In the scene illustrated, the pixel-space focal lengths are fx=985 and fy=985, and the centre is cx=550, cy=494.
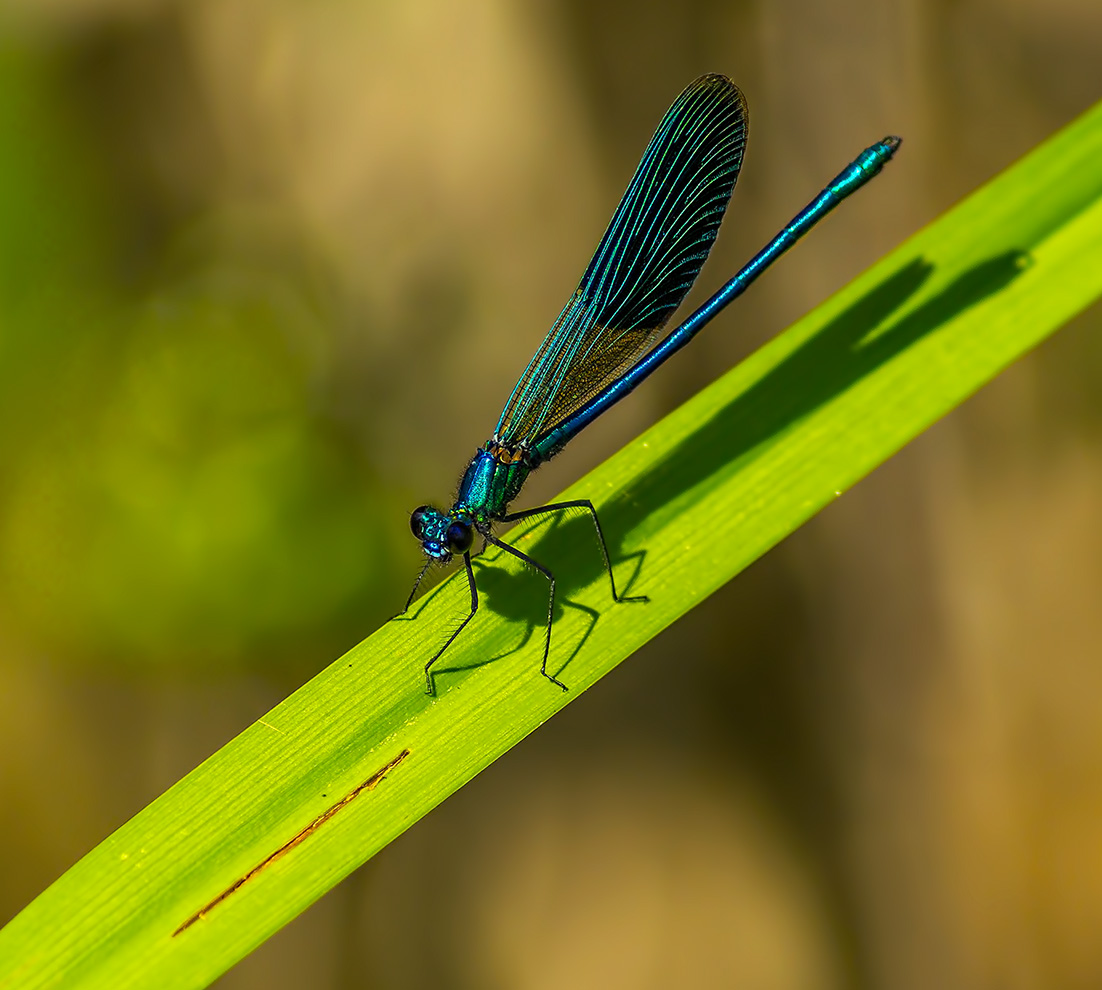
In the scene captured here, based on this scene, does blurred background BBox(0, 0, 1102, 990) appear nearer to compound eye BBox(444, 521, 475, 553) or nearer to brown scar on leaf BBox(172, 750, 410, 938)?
compound eye BBox(444, 521, 475, 553)

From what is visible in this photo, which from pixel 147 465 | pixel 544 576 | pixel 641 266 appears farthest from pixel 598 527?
pixel 147 465

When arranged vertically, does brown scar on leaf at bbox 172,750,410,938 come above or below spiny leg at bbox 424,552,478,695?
below

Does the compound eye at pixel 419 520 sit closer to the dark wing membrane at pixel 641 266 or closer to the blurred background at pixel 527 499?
the dark wing membrane at pixel 641 266

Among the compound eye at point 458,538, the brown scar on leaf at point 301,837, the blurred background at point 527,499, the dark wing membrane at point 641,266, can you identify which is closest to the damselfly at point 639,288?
the dark wing membrane at point 641,266

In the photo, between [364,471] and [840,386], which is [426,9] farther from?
[840,386]

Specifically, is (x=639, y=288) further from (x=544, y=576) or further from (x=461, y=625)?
(x=461, y=625)

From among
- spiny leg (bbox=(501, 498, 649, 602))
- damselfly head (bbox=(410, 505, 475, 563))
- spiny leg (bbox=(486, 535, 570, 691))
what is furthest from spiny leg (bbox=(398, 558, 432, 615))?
spiny leg (bbox=(501, 498, 649, 602))
